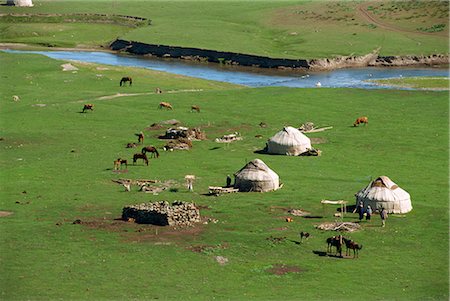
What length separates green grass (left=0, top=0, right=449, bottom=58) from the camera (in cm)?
13874

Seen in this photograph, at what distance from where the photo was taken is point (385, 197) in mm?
53781

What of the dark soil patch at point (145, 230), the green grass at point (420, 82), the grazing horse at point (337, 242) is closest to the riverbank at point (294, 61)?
the green grass at point (420, 82)

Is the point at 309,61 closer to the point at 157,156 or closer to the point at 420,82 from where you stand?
the point at 420,82

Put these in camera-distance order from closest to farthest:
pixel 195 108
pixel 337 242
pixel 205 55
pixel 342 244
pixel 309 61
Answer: pixel 337 242, pixel 342 244, pixel 195 108, pixel 309 61, pixel 205 55

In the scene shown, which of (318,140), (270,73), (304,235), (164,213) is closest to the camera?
(304,235)

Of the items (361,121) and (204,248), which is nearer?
(204,248)

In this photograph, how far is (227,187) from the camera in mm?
59438

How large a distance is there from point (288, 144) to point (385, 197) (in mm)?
17209

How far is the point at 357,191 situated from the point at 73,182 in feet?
57.0

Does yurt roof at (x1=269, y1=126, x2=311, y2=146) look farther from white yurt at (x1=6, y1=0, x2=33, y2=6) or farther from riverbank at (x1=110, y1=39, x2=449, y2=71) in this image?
white yurt at (x1=6, y1=0, x2=33, y2=6)

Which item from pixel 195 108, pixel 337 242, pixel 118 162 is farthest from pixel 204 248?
pixel 195 108

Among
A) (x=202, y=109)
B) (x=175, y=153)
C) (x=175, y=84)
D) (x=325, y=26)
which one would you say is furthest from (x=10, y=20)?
(x=175, y=153)

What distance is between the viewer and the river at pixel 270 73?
115 m

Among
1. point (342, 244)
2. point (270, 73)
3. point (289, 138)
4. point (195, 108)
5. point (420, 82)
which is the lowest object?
point (342, 244)
